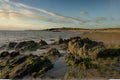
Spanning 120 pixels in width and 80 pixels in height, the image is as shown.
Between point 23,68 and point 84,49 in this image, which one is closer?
point 23,68

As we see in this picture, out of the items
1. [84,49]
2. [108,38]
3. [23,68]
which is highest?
[84,49]

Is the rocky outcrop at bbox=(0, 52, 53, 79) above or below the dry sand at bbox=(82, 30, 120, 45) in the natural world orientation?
above

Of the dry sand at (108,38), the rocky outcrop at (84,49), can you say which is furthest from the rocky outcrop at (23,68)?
the dry sand at (108,38)

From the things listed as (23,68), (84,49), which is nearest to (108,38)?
(84,49)

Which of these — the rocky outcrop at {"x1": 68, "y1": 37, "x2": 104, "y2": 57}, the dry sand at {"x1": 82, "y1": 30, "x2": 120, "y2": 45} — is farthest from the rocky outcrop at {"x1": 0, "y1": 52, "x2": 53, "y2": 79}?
the dry sand at {"x1": 82, "y1": 30, "x2": 120, "y2": 45}

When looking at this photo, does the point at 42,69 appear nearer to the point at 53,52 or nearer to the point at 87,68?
the point at 87,68

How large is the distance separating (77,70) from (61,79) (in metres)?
1.45

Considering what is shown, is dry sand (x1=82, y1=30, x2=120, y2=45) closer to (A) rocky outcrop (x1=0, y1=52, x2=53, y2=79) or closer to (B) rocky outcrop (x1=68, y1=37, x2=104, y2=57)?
(B) rocky outcrop (x1=68, y1=37, x2=104, y2=57)

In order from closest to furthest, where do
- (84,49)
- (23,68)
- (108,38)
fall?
(23,68)
(84,49)
(108,38)

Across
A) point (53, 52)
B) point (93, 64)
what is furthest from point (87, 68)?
point (53, 52)

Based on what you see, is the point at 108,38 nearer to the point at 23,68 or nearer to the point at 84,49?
the point at 84,49

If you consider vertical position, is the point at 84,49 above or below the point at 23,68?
above

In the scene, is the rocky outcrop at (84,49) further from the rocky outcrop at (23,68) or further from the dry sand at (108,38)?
the dry sand at (108,38)

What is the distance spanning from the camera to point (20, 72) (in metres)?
10.2
